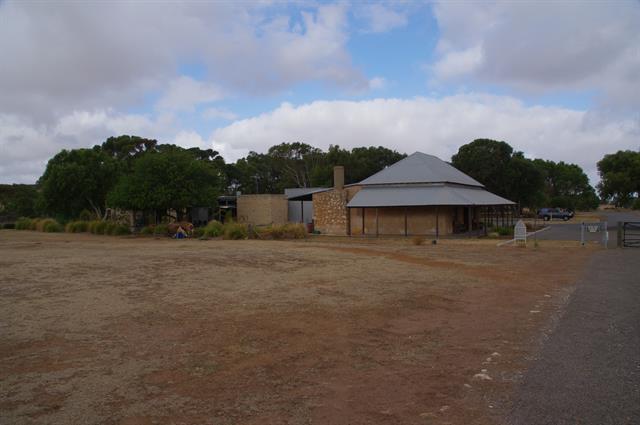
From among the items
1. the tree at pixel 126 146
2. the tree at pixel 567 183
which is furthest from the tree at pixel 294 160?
the tree at pixel 567 183

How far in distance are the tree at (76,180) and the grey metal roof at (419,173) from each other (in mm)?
21210

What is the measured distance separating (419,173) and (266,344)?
29.8 meters

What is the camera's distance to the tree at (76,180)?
40.3m

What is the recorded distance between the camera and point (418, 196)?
32.4 metres

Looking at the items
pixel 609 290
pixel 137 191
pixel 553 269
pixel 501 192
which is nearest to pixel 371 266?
pixel 553 269

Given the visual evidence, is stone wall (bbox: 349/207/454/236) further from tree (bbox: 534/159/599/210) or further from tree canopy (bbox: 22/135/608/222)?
tree (bbox: 534/159/599/210)

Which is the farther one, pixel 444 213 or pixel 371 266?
pixel 444 213

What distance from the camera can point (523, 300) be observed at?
1096 centimetres

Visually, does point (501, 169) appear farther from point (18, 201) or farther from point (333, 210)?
point (18, 201)

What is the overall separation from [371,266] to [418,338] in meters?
8.98

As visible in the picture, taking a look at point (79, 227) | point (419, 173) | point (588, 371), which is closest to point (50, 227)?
point (79, 227)

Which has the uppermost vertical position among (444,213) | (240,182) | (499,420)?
(240,182)

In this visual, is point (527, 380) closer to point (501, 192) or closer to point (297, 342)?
point (297, 342)

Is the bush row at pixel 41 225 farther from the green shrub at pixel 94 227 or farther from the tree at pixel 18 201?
the tree at pixel 18 201
